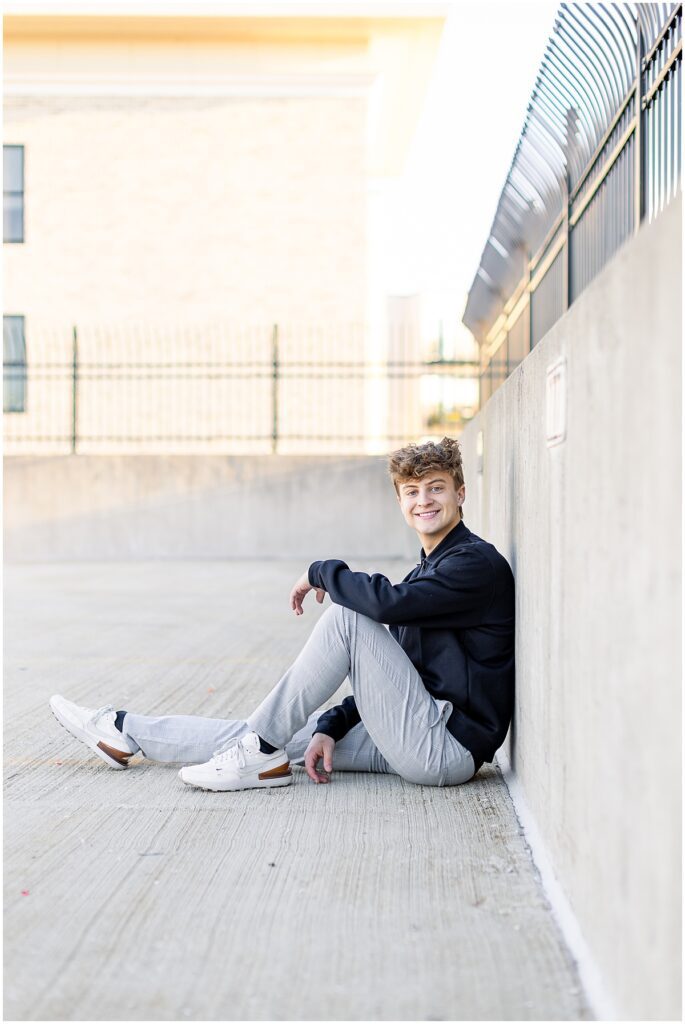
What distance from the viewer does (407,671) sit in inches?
154

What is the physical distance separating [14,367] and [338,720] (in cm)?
1713

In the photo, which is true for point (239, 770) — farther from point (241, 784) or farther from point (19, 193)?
point (19, 193)

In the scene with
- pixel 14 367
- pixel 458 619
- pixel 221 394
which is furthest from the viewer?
pixel 14 367

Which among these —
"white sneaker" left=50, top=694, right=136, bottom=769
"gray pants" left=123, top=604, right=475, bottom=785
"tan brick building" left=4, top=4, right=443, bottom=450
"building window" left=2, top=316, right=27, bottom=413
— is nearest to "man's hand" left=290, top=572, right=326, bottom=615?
"gray pants" left=123, top=604, right=475, bottom=785

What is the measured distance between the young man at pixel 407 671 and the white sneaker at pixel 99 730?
275 mm

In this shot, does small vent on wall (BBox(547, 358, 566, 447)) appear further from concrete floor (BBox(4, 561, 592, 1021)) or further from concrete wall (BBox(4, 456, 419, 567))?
concrete wall (BBox(4, 456, 419, 567))

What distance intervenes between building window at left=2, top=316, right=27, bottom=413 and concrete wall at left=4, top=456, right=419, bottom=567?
3119 mm

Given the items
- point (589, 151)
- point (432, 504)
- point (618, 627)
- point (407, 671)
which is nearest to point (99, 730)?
point (407, 671)

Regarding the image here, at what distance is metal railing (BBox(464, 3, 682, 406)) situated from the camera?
12.8ft

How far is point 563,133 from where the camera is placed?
230 inches

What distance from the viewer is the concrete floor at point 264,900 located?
2.45 m

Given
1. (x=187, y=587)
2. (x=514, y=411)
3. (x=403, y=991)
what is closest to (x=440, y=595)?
(x=514, y=411)

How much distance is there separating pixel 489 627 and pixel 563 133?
2.96 metres

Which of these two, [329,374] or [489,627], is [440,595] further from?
[329,374]
